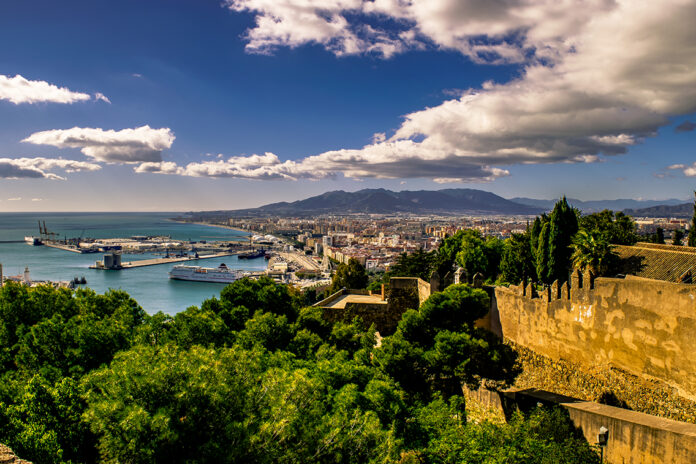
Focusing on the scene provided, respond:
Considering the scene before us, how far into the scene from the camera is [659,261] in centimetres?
1488

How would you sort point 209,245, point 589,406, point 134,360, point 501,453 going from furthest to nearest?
point 209,245
point 589,406
point 501,453
point 134,360

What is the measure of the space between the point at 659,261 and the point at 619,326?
7.90m

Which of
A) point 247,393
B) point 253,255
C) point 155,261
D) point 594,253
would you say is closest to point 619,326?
point 247,393

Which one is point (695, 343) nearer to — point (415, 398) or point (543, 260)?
point (415, 398)

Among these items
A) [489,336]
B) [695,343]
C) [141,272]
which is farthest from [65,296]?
[141,272]

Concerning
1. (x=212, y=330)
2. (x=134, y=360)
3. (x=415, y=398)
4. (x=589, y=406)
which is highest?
(x=134, y=360)

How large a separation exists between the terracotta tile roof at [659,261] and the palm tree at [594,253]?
2.20 ft

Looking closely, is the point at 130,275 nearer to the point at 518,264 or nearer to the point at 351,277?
the point at 351,277

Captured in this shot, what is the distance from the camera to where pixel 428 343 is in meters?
10.9

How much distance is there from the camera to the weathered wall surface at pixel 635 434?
A: 6.59m

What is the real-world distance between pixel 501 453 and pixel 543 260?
15355 mm

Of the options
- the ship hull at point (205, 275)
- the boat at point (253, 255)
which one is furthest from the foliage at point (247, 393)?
the boat at point (253, 255)

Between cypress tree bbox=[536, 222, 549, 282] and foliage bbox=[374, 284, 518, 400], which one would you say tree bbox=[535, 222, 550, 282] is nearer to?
cypress tree bbox=[536, 222, 549, 282]

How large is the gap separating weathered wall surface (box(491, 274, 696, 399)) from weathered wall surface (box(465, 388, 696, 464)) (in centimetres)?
109
